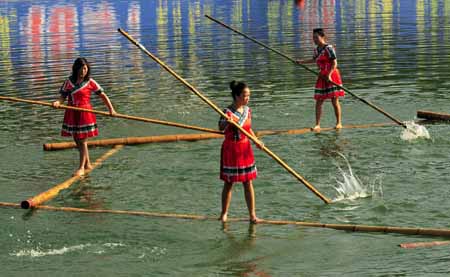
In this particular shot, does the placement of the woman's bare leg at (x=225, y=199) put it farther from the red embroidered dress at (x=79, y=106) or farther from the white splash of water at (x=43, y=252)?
the red embroidered dress at (x=79, y=106)

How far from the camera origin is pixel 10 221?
11695 mm

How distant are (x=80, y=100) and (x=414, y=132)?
596cm

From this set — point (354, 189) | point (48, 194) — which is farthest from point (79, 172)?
point (354, 189)

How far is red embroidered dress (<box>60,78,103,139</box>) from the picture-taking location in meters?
14.2

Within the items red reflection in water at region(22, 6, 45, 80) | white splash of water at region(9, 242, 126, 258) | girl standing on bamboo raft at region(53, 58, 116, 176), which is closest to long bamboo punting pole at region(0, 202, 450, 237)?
white splash of water at region(9, 242, 126, 258)

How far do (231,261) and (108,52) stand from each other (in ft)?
87.9

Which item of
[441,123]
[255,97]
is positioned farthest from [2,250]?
[255,97]

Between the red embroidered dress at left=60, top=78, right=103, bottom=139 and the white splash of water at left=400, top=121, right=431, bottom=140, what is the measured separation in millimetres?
5531

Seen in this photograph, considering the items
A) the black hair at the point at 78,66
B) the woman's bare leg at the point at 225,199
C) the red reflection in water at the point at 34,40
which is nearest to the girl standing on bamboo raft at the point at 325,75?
the black hair at the point at 78,66

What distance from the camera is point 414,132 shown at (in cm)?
1598

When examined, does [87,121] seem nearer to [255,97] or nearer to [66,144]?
[66,144]

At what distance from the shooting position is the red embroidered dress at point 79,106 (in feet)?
46.5

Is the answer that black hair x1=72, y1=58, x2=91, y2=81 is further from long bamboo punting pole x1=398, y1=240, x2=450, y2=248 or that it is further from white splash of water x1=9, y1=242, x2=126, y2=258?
long bamboo punting pole x1=398, y1=240, x2=450, y2=248

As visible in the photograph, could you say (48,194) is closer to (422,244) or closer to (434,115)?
(422,244)
